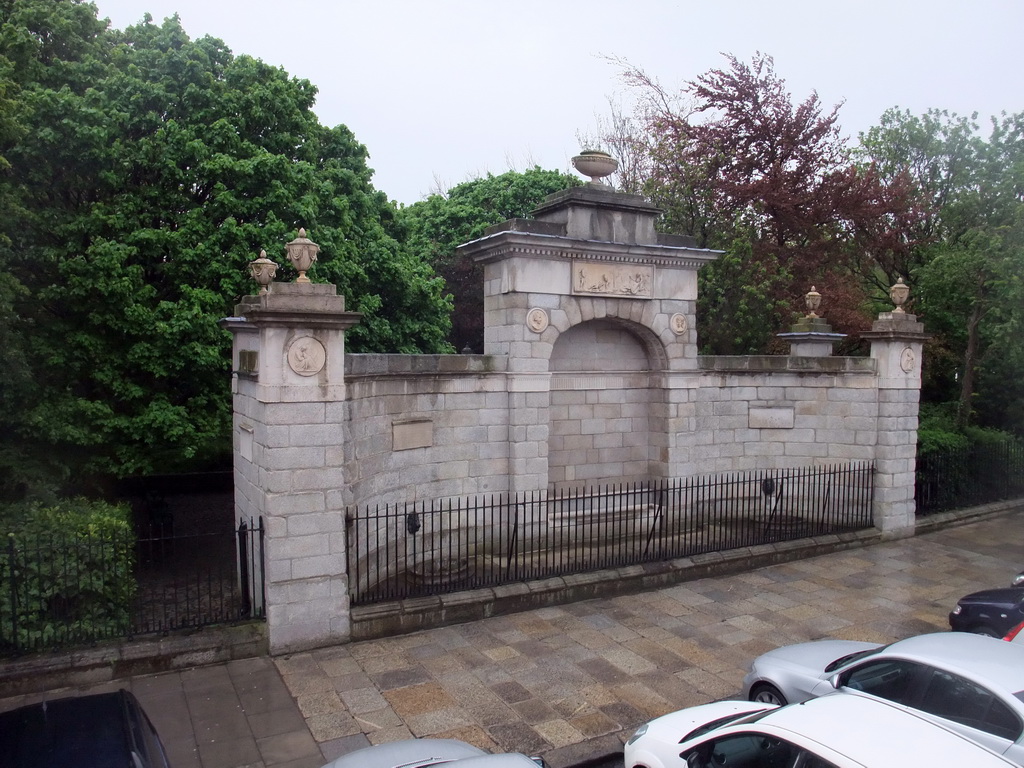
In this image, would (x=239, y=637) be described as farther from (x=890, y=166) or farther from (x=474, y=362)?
(x=890, y=166)

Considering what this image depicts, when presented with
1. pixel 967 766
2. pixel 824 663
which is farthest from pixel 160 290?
pixel 967 766

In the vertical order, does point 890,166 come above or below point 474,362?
above

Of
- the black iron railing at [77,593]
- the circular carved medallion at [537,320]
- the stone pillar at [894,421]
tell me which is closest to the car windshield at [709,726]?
the black iron railing at [77,593]

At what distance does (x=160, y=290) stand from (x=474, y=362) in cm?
592

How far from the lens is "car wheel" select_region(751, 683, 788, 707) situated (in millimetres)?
7008

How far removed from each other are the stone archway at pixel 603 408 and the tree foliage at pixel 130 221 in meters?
5.18

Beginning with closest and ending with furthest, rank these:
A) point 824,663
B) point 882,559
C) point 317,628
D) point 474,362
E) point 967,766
A: point 967,766
point 824,663
point 317,628
point 474,362
point 882,559

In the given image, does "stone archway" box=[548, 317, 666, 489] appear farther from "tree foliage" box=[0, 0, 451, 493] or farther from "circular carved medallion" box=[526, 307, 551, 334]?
"tree foliage" box=[0, 0, 451, 493]

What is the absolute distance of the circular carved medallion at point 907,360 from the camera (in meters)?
14.2

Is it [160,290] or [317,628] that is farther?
[160,290]

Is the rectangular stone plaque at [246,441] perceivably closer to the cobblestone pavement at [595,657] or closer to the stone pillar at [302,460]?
the stone pillar at [302,460]

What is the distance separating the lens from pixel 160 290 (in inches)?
514

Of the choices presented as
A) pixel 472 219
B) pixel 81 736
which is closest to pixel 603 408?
pixel 81 736

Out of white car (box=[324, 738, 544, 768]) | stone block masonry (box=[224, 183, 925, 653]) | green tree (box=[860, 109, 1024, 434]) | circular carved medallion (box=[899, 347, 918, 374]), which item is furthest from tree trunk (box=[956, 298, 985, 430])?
white car (box=[324, 738, 544, 768])
